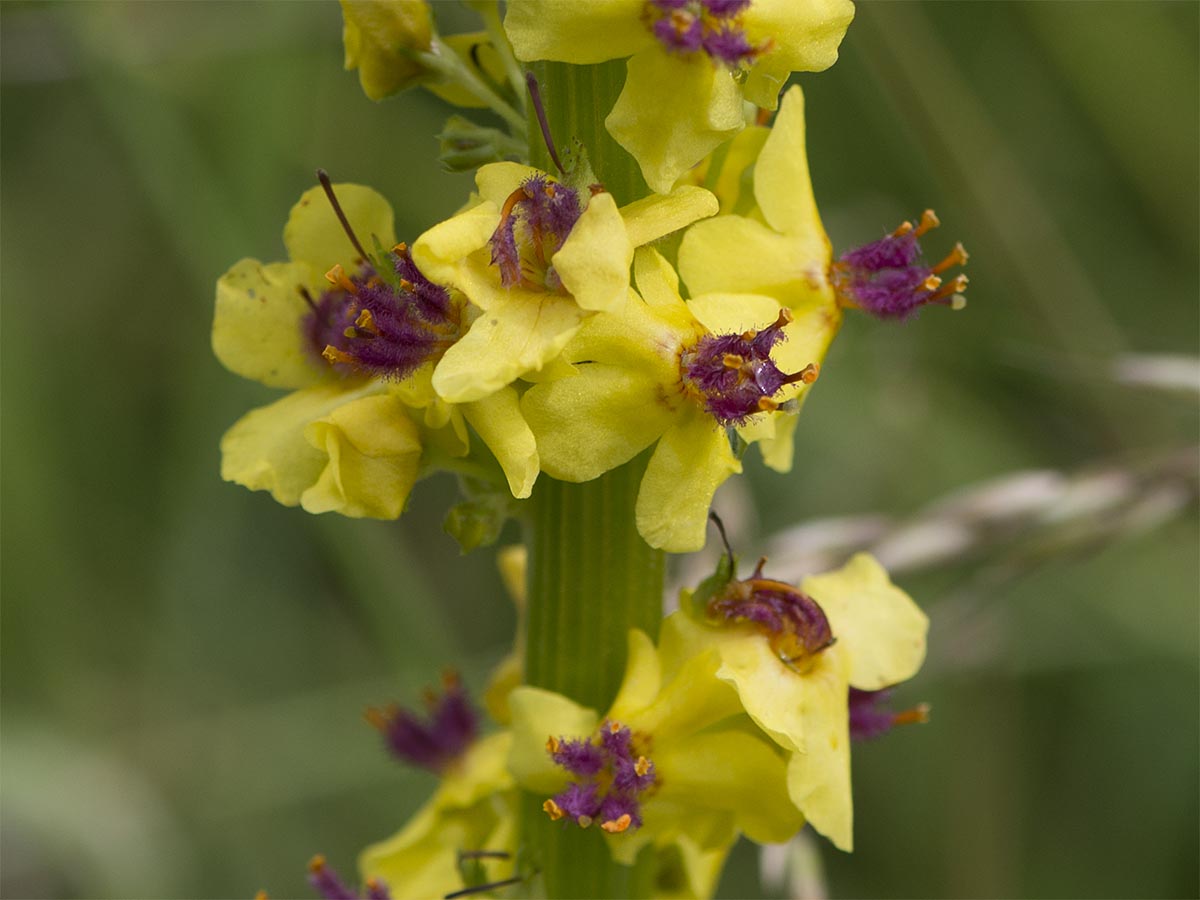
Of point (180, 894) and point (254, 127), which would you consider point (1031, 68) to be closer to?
point (254, 127)

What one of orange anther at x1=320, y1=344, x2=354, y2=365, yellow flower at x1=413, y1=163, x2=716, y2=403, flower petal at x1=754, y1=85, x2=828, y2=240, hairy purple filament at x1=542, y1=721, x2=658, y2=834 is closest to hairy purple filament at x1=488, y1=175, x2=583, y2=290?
yellow flower at x1=413, y1=163, x2=716, y2=403

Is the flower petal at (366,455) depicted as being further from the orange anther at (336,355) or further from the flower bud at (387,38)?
the flower bud at (387,38)

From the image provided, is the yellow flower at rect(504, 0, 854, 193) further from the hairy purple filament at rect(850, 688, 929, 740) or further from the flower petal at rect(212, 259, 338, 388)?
the hairy purple filament at rect(850, 688, 929, 740)

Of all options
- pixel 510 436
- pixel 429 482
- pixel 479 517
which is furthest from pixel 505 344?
pixel 429 482

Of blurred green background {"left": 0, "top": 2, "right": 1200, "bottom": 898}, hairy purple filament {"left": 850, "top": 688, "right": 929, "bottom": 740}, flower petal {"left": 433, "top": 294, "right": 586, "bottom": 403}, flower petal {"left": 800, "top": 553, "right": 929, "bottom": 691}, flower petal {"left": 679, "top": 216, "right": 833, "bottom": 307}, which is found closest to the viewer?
flower petal {"left": 433, "top": 294, "right": 586, "bottom": 403}

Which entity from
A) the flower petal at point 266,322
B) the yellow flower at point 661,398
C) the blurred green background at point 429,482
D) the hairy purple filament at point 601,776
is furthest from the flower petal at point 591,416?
the blurred green background at point 429,482

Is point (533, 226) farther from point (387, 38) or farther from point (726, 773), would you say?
point (726, 773)
